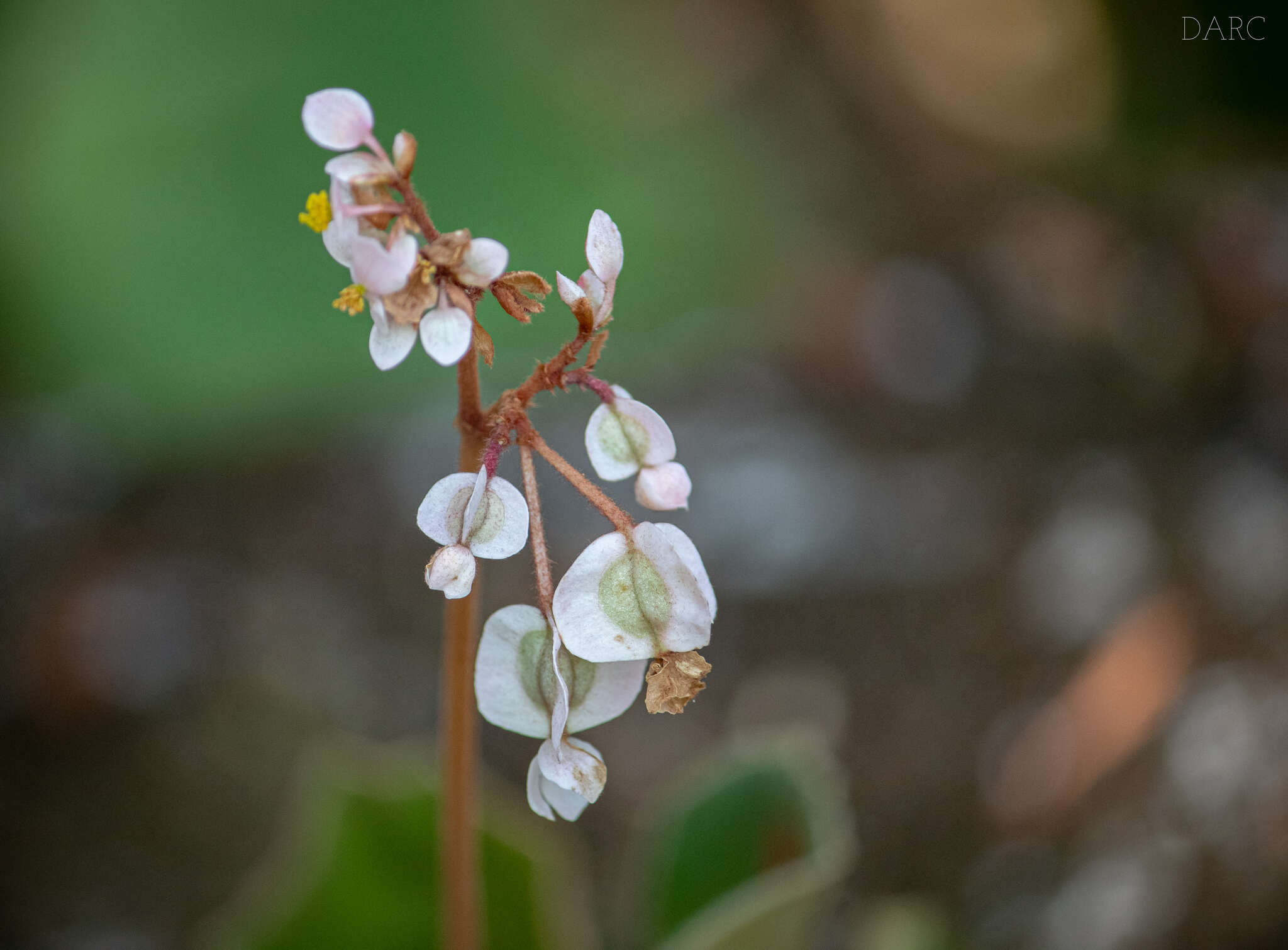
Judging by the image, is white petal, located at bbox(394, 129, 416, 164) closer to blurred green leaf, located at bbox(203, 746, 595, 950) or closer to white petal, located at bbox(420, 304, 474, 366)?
white petal, located at bbox(420, 304, 474, 366)

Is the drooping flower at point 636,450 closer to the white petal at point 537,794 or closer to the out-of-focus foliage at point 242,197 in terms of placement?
the white petal at point 537,794

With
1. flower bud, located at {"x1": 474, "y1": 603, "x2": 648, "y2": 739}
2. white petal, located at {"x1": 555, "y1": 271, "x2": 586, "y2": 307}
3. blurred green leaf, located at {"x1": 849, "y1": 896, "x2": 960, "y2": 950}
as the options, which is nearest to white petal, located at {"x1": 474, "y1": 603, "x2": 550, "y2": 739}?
flower bud, located at {"x1": 474, "y1": 603, "x2": 648, "y2": 739}

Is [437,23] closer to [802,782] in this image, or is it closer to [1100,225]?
[1100,225]

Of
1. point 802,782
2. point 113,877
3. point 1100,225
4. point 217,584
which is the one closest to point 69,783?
point 113,877

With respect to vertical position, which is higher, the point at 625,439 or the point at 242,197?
the point at 242,197

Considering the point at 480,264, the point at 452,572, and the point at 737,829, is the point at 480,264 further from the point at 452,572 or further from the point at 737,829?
the point at 737,829

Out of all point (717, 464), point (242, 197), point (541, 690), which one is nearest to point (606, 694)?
point (541, 690)
